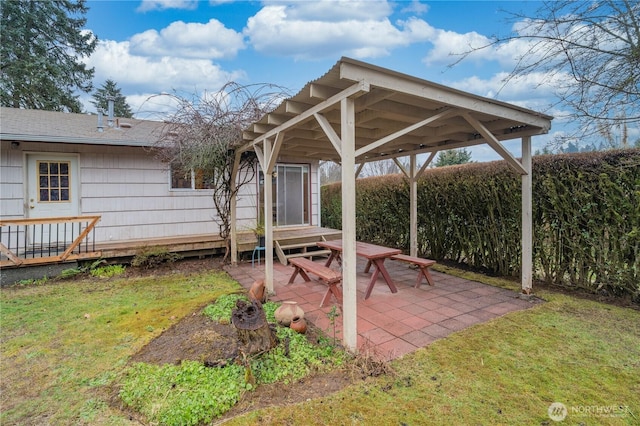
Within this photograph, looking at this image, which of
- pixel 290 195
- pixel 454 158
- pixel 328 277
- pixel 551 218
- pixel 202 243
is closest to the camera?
pixel 328 277

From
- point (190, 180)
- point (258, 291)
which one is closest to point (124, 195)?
point (190, 180)

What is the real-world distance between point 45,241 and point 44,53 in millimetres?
12422

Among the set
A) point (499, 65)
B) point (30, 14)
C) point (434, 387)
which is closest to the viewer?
point (434, 387)

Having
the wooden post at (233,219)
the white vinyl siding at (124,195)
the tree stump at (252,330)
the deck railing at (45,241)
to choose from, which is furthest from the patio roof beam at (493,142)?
the deck railing at (45,241)

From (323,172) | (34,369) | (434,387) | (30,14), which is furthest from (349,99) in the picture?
(323,172)

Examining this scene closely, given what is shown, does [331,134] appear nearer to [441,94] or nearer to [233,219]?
[441,94]

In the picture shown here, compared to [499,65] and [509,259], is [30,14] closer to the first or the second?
[499,65]

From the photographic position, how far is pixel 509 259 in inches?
207

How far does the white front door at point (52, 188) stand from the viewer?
6.04 m

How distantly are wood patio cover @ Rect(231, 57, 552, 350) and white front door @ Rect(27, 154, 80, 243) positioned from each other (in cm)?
383

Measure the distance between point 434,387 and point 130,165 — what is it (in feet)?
23.5

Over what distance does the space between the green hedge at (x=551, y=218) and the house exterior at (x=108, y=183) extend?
12.4 feet

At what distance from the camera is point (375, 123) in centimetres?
434

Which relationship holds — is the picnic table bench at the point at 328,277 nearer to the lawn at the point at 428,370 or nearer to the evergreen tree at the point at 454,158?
the lawn at the point at 428,370
